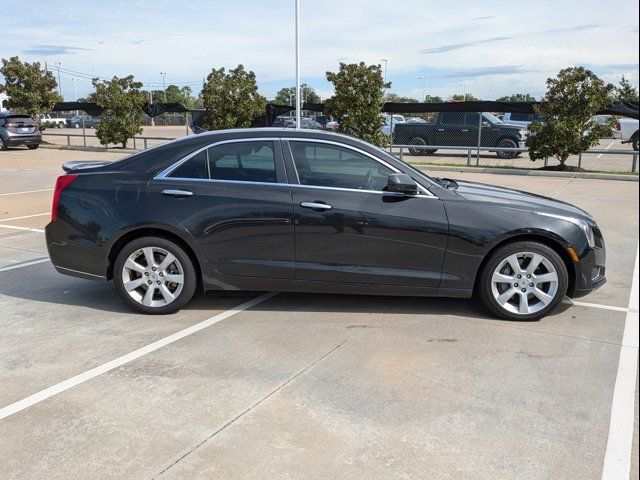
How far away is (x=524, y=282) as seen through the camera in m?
4.89

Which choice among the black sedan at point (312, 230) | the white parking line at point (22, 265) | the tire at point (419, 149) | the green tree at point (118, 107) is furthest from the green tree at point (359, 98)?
the black sedan at point (312, 230)

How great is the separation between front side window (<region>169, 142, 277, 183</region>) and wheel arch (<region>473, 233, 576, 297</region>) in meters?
1.98

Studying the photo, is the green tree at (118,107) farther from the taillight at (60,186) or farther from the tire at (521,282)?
the tire at (521,282)

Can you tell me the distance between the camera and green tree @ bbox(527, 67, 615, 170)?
55.6ft

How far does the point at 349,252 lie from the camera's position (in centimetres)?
488

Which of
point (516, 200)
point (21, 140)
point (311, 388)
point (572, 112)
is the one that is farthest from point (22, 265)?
point (21, 140)

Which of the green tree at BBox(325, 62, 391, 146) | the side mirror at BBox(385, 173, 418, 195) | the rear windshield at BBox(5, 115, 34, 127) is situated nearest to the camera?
the side mirror at BBox(385, 173, 418, 195)

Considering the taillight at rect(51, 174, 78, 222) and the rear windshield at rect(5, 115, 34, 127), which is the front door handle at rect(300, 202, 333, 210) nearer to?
the taillight at rect(51, 174, 78, 222)

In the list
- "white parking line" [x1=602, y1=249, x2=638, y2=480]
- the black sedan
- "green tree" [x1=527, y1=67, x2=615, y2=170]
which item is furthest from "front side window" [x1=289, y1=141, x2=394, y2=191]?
"green tree" [x1=527, y1=67, x2=615, y2=170]

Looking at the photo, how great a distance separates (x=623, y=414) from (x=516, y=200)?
2180 millimetres

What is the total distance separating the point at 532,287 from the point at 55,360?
381 cm

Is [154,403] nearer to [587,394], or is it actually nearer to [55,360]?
[55,360]

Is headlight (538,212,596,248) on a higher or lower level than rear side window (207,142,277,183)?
lower

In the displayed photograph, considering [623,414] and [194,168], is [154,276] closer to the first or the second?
[194,168]
